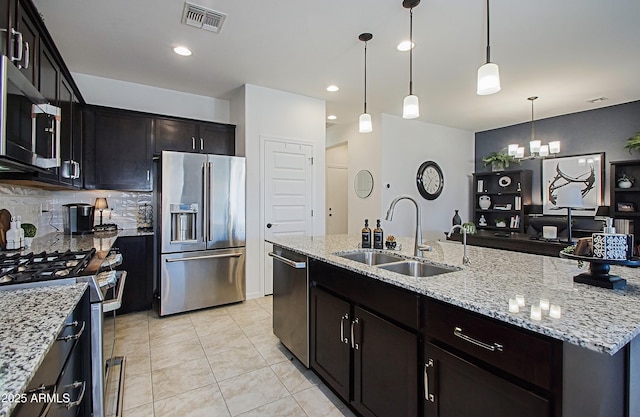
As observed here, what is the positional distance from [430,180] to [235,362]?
4.92 m

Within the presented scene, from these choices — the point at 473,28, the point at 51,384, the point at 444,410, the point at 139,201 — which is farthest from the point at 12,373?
the point at 139,201

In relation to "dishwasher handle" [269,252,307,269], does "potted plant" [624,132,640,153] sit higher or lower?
higher

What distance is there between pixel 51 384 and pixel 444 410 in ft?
4.60

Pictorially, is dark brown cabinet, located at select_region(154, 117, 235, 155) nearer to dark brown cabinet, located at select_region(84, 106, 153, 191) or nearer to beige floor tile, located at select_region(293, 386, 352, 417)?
dark brown cabinet, located at select_region(84, 106, 153, 191)

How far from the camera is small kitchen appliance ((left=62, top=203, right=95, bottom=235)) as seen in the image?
343 centimetres

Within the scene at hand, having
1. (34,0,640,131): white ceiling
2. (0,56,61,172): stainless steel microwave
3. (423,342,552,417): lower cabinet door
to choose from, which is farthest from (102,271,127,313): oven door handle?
(34,0,640,131): white ceiling

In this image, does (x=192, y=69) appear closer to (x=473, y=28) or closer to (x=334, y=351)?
(x=473, y=28)

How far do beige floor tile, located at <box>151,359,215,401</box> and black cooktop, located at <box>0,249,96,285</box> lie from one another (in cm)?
101

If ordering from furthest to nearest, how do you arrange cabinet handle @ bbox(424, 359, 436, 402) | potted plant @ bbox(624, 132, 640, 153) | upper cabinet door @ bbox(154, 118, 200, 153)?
potted plant @ bbox(624, 132, 640, 153), upper cabinet door @ bbox(154, 118, 200, 153), cabinet handle @ bbox(424, 359, 436, 402)

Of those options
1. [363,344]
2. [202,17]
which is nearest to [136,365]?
[363,344]

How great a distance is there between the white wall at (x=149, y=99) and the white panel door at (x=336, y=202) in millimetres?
2991

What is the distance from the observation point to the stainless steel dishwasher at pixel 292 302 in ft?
7.59

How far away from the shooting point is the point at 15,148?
1311mm

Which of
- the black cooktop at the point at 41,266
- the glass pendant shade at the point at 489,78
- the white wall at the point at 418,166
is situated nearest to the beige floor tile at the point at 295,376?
the black cooktop at the point at 41,266
